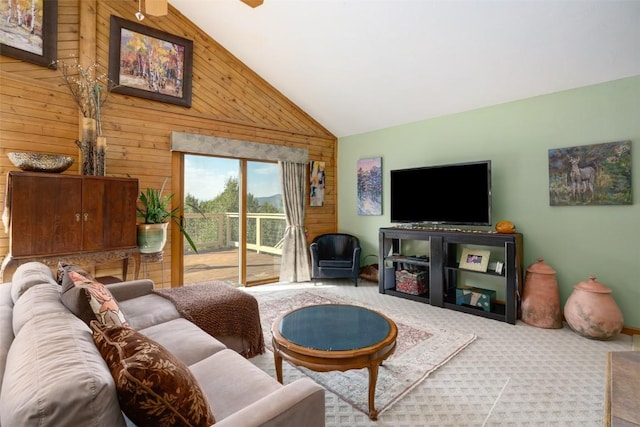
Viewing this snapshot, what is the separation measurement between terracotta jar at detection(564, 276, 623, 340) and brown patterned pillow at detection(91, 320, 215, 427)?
135 inches

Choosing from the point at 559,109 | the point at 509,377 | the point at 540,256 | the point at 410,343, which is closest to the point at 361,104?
the point at 559,109

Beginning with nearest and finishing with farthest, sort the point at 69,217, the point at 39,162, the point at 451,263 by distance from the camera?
the point at 39,162 → the point at 69,217 → the point at 451,263

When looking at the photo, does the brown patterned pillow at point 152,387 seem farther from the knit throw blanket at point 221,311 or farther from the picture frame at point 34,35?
the picture frame at point 34,35

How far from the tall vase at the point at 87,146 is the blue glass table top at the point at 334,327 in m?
2.49

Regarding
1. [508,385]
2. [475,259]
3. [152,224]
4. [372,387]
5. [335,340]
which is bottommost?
[508,385]

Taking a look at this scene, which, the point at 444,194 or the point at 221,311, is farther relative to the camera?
the point at 444,194

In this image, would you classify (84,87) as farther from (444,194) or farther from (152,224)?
(444,194)

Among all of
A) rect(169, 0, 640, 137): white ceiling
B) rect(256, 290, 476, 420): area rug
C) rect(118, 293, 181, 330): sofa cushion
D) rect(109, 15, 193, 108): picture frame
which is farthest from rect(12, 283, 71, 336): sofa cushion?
rect(169, 0, 640, 137): white ceiling

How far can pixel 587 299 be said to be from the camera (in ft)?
9.55

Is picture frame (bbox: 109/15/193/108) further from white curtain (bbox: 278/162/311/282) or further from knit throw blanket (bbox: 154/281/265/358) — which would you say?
knit throw blanket (bbox: 154/281/265/358)

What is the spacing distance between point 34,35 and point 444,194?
15.6ft

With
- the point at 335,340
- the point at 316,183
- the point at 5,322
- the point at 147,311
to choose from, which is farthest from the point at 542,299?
the point at 5,322

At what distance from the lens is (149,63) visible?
3.81m

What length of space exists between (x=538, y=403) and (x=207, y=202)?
406 centimetres
